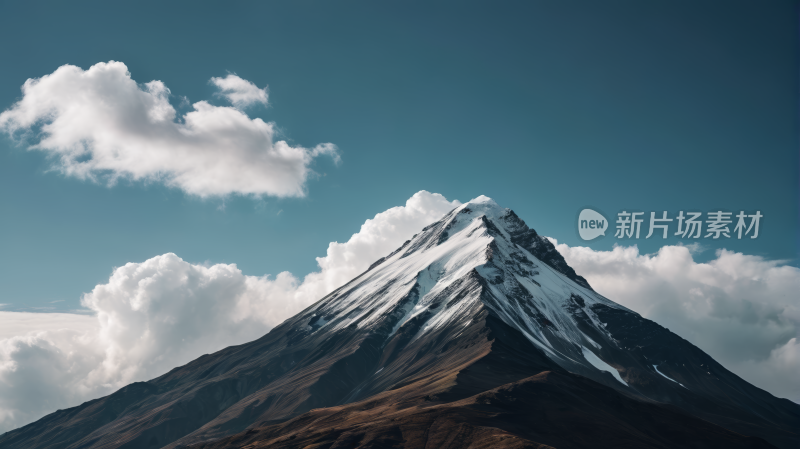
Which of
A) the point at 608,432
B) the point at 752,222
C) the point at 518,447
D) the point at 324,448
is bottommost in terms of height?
the point at 608,432

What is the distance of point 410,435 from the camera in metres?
164

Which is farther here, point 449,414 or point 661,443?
point 661,443

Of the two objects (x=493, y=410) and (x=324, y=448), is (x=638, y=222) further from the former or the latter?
(x=324, y=448)

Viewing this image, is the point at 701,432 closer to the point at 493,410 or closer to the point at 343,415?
the point at 493,410

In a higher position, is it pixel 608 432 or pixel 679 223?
pixel 679 223

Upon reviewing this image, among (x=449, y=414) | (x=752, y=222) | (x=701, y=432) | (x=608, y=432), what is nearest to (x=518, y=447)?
(x=449, y=414)

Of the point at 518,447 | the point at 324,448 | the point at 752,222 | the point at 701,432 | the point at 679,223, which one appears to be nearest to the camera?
the point at 752,222

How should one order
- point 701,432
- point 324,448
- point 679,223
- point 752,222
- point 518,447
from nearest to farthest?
point 752,222, point 679,223, point 518,447, point 324,448, point 701,432

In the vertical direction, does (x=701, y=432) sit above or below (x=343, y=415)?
below

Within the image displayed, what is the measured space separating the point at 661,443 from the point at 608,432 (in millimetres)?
Result: 20993

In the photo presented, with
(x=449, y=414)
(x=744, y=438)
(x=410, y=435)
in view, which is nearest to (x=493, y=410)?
(x=449, y=414)

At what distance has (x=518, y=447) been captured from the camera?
142 m

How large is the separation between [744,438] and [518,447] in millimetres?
104971

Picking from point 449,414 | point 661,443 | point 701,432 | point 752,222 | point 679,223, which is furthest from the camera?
point 701,432
